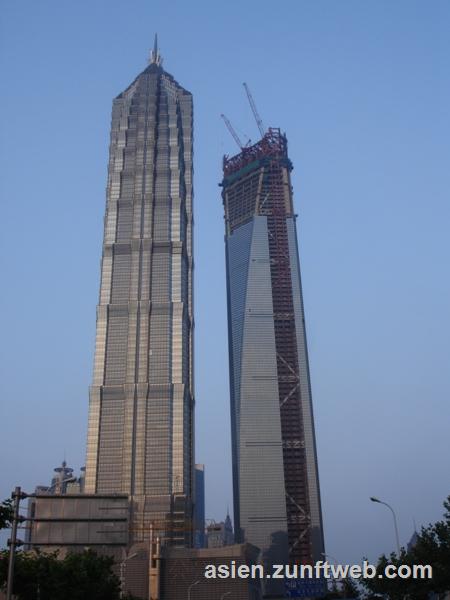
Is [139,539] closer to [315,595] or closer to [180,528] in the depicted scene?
[180,528]

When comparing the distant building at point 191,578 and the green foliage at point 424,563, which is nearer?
the green foliage at point 424,563

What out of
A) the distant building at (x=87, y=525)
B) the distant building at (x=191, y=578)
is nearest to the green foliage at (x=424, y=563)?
the distant building at (x=87, y=525)

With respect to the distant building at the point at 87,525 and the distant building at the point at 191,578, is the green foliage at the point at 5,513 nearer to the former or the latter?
the distant building at the point at 87,525

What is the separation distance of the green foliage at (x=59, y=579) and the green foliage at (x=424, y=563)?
27105 mm

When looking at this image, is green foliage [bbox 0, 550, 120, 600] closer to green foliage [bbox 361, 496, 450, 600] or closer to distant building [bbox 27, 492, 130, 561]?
distant building [bbox 27, 492, 130, 561]

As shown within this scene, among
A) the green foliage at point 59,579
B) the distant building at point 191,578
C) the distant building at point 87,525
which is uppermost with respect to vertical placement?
the distant building at point 191,578

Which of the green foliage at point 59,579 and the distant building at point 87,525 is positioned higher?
the distant building at point 87,525

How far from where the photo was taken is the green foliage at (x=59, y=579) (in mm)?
59531

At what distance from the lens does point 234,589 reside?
14412 centimetres

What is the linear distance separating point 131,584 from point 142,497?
36.3 meters

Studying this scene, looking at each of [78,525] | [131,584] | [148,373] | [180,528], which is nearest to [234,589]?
[131,584]

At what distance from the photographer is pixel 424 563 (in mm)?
67312

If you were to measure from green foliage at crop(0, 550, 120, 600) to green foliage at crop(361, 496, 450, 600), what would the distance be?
2710 cm

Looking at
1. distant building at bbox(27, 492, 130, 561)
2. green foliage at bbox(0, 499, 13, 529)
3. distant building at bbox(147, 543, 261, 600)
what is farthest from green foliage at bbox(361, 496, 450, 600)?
distant building at bbox(147, 543, 261, 600)
